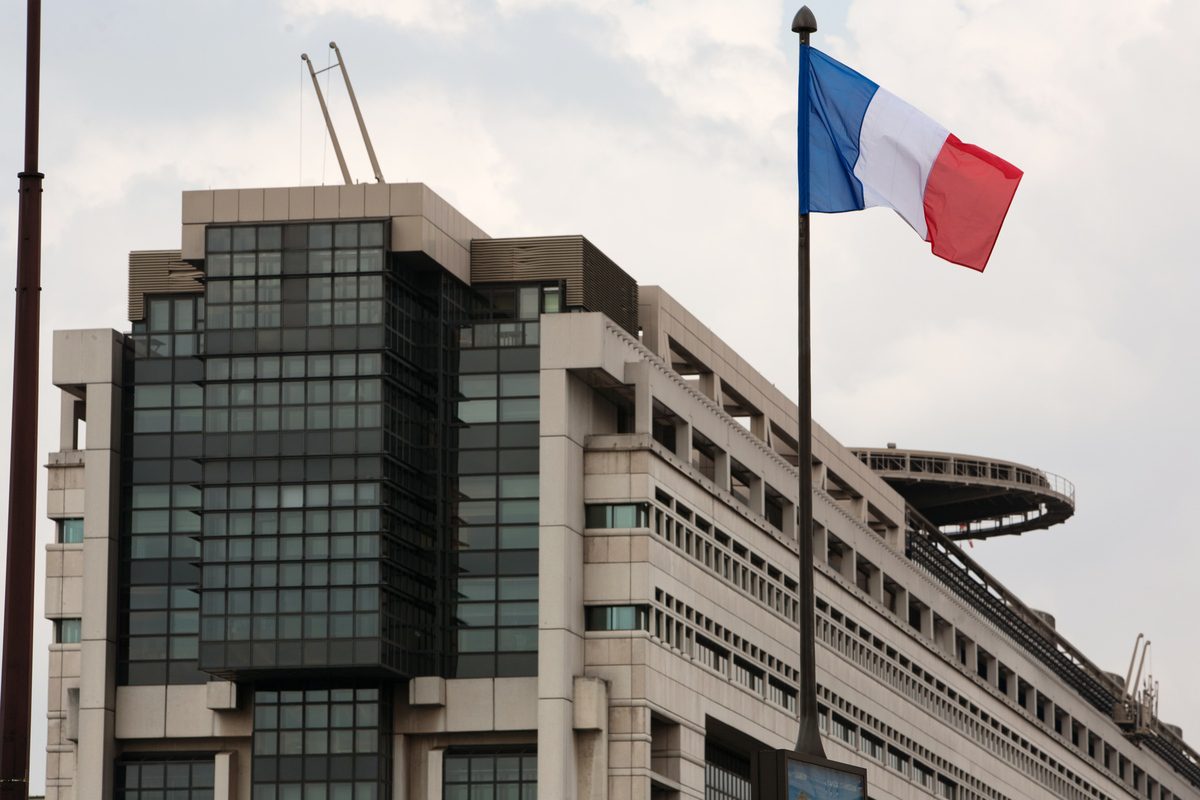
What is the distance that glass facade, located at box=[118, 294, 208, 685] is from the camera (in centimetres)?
10431

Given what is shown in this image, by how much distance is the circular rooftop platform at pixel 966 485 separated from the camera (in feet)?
516

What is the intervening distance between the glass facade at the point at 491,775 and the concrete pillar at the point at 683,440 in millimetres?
14560

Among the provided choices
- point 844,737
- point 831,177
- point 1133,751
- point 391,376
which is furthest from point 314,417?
point 1133,751

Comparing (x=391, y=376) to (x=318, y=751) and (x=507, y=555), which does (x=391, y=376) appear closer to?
(x=507, y=555)

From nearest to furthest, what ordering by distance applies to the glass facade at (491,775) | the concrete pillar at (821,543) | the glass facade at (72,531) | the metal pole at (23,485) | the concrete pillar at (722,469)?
the metal pole at (23,485) → the glass facade at (491,775) → the glass facade at (72,531) → the concrete pillar at (722,469) → the concrete pillar at (821,543)

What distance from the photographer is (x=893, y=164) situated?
5222cm

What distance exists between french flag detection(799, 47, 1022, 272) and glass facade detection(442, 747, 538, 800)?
5219 centimetres

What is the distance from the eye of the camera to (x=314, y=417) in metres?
101

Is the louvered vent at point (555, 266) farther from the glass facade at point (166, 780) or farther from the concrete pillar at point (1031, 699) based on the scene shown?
the concrete pillar at point (1031, 699)

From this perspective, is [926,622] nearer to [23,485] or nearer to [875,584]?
[875,584]

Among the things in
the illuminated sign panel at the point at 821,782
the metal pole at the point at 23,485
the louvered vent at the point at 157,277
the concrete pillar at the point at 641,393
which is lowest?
the illuminated sign panel at the point at 821,782

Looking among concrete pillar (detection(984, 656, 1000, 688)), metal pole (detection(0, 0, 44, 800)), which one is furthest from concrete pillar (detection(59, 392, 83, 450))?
metal pole (detection(0, 0, 44, 800))

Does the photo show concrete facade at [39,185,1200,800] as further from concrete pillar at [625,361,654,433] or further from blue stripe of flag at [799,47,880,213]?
blue stripe of flag at [799,47,880,213]

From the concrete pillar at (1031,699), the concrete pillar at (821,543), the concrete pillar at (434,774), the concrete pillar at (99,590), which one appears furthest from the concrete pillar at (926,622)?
the concrete pillar at (99,590)
